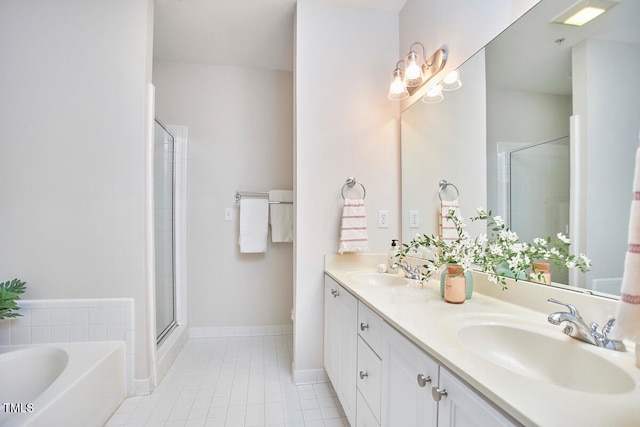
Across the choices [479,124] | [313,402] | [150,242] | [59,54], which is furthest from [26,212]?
[479,124]

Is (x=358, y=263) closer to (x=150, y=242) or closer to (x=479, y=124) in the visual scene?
(x=479, y=124)

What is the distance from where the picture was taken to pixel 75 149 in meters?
1.73

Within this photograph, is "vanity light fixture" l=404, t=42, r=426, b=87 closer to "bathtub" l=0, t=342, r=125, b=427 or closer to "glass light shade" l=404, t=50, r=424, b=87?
"glass light shade" l=404, t=50, r=424, b=87

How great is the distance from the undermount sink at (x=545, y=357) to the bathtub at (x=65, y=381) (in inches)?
64.5

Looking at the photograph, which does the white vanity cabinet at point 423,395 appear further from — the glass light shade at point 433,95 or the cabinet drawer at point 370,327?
the glass light shade at point 433,95

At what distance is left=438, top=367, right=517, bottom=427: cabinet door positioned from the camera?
540 mm

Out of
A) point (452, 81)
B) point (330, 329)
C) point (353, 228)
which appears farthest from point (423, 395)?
point (452, 81)

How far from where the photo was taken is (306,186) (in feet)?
6.28

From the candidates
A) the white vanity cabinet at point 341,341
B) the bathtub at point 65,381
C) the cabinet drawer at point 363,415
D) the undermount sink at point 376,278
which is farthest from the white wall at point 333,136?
the bathtub at point 65,381

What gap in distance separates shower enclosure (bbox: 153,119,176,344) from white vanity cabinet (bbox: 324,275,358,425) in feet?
4.09

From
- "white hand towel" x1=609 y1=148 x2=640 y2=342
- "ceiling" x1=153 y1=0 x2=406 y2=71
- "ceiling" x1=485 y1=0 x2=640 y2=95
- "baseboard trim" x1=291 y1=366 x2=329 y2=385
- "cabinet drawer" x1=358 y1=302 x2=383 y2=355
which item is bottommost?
"baseboard trim" x1=291 y1=366 x2=329 y2=385

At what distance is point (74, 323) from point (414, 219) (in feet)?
7.10

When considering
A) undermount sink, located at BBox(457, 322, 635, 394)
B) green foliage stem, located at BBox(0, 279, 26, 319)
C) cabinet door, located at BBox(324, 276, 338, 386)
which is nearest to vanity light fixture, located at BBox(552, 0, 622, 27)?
undermount sink, located at BBox(457, 322, 635, 394)

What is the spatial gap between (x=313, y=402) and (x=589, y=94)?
1893mm
